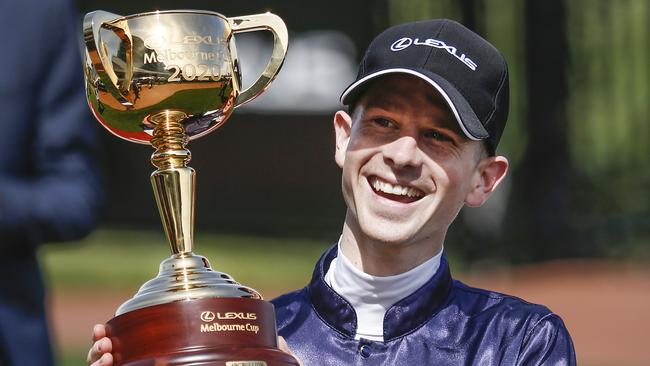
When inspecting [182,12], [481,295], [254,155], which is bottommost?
[254,155]

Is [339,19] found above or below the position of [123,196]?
above

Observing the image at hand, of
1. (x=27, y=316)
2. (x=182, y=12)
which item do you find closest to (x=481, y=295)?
(x=182, y=12)

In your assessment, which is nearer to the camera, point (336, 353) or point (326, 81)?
point (336, 353)

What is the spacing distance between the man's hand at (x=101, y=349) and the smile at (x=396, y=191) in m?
0.64

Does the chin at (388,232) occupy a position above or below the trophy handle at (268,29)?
below

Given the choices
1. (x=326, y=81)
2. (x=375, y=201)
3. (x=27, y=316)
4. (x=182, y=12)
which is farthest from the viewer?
(x=326, y=81)

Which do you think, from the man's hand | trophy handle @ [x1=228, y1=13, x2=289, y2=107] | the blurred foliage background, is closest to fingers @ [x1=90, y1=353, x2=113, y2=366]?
the man's hand

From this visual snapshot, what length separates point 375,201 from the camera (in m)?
3.24

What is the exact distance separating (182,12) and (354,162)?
0.50 m

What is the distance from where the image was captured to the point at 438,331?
3352 mm

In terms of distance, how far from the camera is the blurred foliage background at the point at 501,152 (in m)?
13.1

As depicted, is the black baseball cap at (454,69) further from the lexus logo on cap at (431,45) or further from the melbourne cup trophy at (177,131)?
the melbourne cup trophy at (177,131)

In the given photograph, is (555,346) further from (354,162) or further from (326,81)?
(326,81)

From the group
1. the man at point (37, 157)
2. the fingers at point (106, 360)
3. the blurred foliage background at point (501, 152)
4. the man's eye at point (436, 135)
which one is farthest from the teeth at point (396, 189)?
the blurred foliage background at point (501, 152)
